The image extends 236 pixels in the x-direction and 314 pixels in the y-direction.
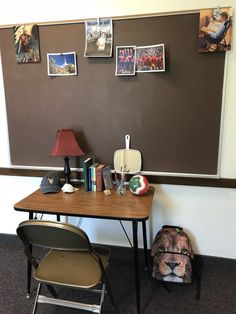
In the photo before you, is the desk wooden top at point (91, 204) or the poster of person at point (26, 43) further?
the poster of person at point (26, 43)

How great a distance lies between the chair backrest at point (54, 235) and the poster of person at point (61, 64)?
4.14ft

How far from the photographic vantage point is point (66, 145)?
215 centimetres

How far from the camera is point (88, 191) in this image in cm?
214

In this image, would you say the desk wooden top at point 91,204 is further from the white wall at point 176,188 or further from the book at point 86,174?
the white wall at point 176,188

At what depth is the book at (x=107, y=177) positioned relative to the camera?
2.12 metres

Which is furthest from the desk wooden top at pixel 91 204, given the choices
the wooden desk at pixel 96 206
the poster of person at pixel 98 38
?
the poster of person at pixel 98 38

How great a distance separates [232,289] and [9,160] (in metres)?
2.13

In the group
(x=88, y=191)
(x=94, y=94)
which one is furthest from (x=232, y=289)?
(x=94, y=94)

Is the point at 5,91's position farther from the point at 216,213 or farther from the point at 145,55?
the point at 216,213

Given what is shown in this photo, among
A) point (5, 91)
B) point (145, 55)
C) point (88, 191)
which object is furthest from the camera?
point (5, 91)

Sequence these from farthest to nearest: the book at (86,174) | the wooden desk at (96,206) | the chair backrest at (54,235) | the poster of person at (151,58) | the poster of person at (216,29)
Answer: the book at (86,174), the poster of person at (151,58), the poster of person at (216,29), the wooden desk at (96,206), the chair backrest at (54,235)

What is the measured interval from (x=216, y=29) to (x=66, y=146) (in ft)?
4.51

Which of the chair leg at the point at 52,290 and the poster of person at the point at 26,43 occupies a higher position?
the poster of person at the point at 26,43

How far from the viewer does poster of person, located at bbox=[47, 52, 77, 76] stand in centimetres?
215
